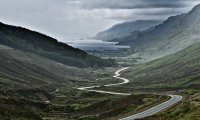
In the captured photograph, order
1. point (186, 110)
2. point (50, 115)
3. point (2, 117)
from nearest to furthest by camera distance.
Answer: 1. point (186, 110)
2. point (2, 117)
3. point (50, 115)

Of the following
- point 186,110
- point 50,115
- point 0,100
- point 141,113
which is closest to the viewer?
point 186,110

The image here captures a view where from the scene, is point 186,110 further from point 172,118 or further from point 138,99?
point 138,99

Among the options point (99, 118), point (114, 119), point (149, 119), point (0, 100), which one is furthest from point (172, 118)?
point (0, 100)

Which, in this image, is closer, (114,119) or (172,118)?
(172,118)

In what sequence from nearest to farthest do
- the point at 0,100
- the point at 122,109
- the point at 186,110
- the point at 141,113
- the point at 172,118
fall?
1. the point at 172,118
2. the point at 186,110
3. the point at 141,113
4. the point at 0,100
5. the point at 122,109

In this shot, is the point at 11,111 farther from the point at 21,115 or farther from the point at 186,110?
the point at 186,110

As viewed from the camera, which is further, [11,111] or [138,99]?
[138,99]

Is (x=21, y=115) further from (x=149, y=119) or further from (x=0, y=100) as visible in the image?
(x=149, y=119)

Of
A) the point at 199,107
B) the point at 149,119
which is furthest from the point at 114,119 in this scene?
the point at 199,107

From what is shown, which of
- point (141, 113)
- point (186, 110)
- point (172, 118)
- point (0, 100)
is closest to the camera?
point (172, 118)
